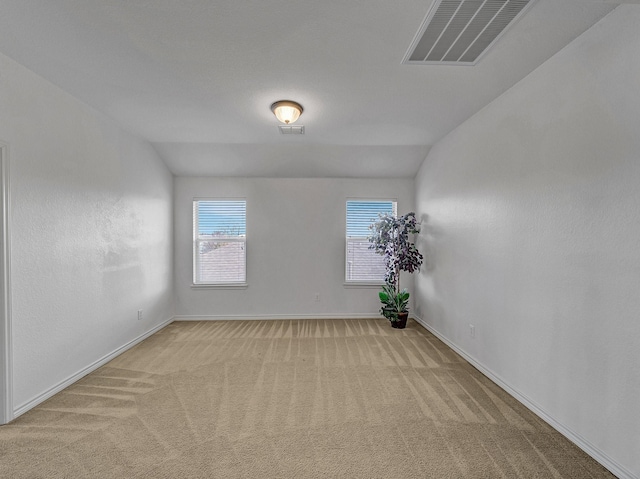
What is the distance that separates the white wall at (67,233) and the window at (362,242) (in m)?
3.11

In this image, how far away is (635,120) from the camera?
172cm

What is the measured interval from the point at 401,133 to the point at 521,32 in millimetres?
1988

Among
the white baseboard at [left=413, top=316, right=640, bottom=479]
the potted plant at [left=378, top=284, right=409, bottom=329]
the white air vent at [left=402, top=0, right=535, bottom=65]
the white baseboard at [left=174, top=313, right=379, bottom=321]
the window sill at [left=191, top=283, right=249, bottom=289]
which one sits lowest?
the white baseboard at [left=174, top=313, right=379, bottom=321]

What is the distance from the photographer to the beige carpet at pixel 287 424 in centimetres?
186

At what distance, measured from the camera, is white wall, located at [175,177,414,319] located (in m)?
5.20

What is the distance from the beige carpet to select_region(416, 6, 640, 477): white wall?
308 millimetres

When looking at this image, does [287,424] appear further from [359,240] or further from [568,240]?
[359,240]

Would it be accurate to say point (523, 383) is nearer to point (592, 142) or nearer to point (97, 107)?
point (592, 142)

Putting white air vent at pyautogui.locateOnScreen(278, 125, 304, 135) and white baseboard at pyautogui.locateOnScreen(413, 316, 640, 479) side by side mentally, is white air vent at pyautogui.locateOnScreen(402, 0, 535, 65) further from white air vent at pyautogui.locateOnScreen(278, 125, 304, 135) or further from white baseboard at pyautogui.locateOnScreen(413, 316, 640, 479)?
white baseboard at pyautogui.locateOnScreen(413, 316, 640, 479)

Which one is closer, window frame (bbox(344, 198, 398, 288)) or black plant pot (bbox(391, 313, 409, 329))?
black plant pot (bbox(391, 313, 409, 329))

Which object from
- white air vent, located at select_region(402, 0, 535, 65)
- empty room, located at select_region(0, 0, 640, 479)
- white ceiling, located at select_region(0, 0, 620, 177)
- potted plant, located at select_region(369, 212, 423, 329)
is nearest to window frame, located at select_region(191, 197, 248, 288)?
empty room, located at select_region(0, 0, 640, 479)

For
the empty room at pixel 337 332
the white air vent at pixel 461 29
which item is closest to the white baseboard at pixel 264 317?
the empty room at pixel 337 332

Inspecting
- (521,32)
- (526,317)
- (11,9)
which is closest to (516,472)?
(526,317)

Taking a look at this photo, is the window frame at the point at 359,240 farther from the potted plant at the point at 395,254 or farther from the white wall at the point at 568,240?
the white wall at the point at 568,240
